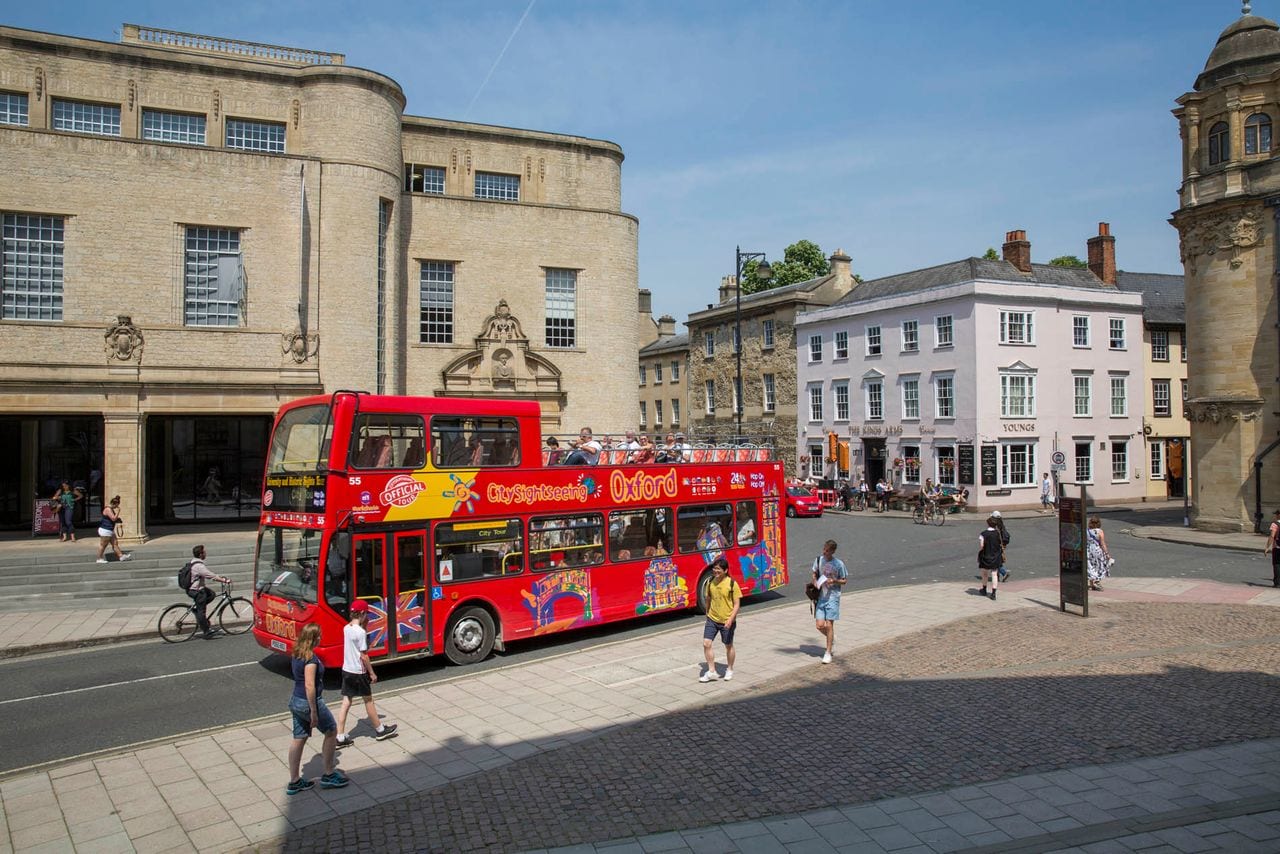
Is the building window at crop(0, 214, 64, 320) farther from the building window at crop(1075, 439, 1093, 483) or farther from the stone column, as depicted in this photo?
the building window at crop(1075, 439, 1093, 483)

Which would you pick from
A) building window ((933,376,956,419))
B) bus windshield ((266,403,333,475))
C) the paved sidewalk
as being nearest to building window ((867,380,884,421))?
building window ((933,376,956,419))

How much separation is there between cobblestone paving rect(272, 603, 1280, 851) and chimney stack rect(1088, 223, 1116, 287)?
34392 mm

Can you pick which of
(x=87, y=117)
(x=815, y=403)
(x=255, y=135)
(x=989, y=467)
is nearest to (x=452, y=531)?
(x=255, y=135)

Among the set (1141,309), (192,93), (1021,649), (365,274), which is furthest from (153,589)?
(1141,309)

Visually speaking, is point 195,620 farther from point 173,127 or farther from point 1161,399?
point 1161,399

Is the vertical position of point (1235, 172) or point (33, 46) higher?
point (33, 46)

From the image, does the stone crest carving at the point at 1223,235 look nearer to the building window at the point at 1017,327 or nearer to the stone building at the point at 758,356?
the building window at the point at 1017,327

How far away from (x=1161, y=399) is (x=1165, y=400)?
1.02ft

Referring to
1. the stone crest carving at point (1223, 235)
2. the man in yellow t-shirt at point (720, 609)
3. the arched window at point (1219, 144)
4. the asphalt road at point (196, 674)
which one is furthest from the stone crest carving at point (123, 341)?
the arched window at point (1219, 144)

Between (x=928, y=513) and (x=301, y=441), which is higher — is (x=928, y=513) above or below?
below

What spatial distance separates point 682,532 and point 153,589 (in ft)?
42.7

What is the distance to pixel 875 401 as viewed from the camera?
4347 cm

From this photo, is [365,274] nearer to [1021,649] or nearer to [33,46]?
[33,46]

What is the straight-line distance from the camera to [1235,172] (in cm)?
2895
